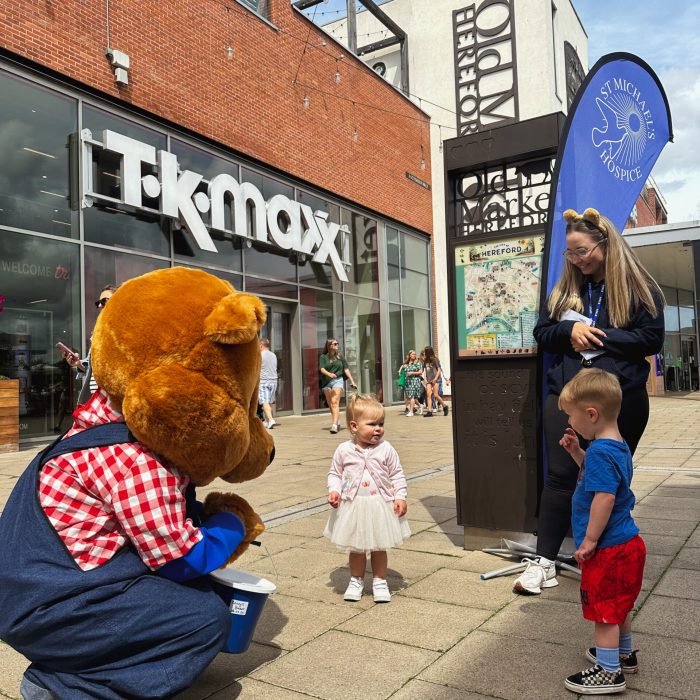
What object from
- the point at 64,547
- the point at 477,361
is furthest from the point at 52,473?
the point at 477,361

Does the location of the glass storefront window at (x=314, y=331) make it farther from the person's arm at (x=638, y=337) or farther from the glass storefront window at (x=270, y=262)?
the person's arm at (x=638, y=337)

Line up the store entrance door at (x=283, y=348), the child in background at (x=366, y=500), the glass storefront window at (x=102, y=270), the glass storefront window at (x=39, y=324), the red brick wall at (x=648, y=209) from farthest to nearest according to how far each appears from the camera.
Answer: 1. the red brick wall at (x=648, y=209)
2. the store entrance door at (x=283, y=348)
3. the glass storefront window at (x=102, y=270)
4. the glass storefront window at (x=39, y=324)
5. the child in background at (x=366, y=500)

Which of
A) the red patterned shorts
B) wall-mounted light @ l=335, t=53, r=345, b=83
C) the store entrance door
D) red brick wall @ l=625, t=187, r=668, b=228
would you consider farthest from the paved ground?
red brick wall @ l=625, t=187, r=668, b=228

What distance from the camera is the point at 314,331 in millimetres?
16281

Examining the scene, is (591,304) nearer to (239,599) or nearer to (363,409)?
(363,409)

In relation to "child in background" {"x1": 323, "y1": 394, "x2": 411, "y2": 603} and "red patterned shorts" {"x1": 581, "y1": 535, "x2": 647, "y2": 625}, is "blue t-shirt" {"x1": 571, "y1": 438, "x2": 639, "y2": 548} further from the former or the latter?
"child in background" {"x1": 323, "y1": 394, "x2": 411, "y2": 603}

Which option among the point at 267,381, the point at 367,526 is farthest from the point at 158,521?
the point at 267,381

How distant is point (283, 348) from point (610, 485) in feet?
44.1

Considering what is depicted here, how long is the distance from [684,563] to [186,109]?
11.3m

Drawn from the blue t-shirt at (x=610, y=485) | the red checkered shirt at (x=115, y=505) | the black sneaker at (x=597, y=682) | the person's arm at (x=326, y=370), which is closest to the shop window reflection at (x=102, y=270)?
the person's arm at (x=326, y=370)

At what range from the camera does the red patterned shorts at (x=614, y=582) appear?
2.32m

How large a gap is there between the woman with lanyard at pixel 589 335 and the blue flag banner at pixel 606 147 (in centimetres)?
36

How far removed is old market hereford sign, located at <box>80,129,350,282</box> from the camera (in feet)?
35.8

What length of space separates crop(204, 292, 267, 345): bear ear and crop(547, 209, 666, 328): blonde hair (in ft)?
6.30
